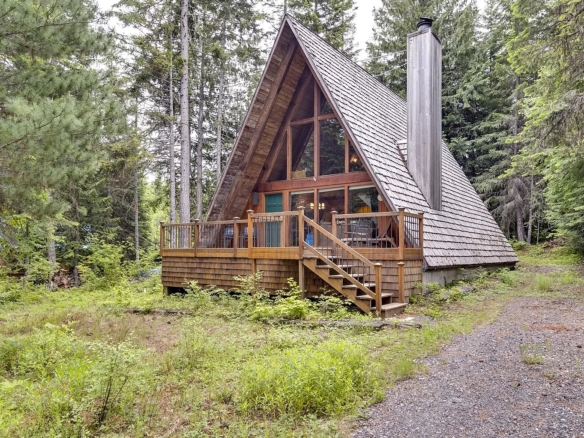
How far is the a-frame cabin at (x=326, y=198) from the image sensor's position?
778 centimetres

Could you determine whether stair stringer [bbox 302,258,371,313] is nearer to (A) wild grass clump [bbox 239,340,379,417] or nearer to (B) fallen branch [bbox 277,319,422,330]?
(B) fallen branch [bbox 277,319,422,330]

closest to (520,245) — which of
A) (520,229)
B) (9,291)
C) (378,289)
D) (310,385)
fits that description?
(520,229)

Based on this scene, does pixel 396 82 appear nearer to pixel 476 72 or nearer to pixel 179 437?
pixel 476 72

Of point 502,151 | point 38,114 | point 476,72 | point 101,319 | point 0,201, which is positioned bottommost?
point 101,319

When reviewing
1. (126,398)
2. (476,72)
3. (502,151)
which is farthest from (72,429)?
(476,72)

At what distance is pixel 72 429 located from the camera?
295cm

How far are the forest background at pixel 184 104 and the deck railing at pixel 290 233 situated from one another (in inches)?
107

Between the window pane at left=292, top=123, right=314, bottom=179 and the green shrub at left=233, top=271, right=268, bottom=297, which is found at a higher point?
the window pane at left=292, top=123, right=314, bottom=179

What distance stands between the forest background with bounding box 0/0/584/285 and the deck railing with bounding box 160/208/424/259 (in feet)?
8.88

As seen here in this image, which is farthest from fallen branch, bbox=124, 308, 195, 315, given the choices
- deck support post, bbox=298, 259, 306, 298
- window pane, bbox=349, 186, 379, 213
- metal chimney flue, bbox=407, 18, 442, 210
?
metal chimney flue, bbox=407, 18, 442, 210

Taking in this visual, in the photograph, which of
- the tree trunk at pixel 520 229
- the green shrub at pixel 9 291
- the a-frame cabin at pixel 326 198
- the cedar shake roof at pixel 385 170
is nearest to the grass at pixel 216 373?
the a-frame cabin at pixel 326 198

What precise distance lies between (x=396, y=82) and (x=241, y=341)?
21.6 metres

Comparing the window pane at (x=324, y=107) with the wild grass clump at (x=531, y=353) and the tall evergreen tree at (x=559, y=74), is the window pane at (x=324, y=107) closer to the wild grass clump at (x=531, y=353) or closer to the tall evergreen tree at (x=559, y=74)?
the tall evergreen tree at (x=559, y=74)

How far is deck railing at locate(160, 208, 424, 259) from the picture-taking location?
25.2 feet
